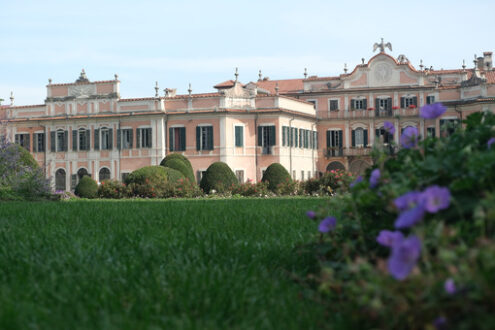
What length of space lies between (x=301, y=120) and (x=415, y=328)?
38.4m

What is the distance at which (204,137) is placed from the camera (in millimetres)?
36531

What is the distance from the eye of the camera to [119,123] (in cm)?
3825

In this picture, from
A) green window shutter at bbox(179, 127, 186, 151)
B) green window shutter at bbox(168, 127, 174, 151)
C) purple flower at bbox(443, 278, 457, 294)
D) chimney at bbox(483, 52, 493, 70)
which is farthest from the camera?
chimney at bbox(483, 52, 493, 70)

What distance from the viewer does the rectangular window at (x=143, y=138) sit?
1476 inches

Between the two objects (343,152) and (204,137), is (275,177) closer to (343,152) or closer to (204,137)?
(204,137)

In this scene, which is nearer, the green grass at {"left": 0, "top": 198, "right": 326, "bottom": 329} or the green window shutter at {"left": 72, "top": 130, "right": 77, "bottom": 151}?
the green grass at {"left": 0, "top": 198, "right": 326, "bottom": 329}

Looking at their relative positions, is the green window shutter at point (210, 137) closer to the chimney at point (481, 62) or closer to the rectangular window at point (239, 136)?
the rectangular window at point (239, 136)

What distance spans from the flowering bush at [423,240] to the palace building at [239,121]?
3013 cm

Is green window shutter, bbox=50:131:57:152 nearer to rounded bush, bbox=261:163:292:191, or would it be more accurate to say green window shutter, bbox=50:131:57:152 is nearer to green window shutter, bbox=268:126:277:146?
green window shutter, bbox=268:126:277:146

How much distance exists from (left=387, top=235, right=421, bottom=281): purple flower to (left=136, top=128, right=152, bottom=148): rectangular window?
3603 centimetres

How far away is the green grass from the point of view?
2766mm

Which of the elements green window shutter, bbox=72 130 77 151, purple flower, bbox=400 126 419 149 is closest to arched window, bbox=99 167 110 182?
green window shutter, bbox=72 130 77 151

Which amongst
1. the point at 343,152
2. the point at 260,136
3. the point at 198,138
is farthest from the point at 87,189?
the point at 343,152

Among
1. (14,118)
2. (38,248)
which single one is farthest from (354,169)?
(38,248)
